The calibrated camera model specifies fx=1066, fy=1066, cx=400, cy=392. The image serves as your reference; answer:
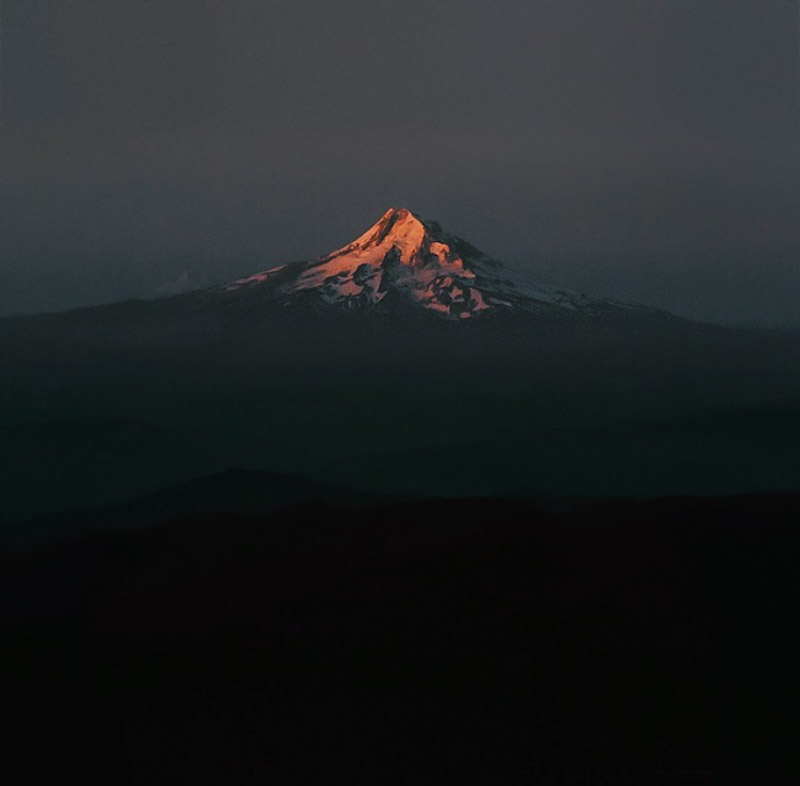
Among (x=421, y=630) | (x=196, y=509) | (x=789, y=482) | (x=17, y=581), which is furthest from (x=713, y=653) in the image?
(x=789, y=482)

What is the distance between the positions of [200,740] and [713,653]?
23.0m

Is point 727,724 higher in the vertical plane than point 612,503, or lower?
lower

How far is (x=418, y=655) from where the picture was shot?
48.1 metres

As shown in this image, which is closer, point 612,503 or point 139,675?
point 139,675

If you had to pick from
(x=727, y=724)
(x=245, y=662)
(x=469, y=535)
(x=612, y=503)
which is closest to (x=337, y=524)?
(x=469, y=535)

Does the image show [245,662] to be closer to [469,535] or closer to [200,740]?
[200,740]

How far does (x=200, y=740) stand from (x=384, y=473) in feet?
396

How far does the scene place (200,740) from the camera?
4116cm

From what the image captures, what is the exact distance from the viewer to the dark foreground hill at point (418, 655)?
40.1 meters

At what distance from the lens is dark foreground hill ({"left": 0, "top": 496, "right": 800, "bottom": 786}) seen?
40062mm

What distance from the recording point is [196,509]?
348 ft

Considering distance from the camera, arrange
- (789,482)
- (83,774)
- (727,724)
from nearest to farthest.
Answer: (83,774)
(727,724)
(789,482)

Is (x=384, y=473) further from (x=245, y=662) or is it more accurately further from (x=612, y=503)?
(x=245, y=662)

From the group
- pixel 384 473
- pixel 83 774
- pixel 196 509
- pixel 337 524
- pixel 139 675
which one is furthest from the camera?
pixel 384 473
